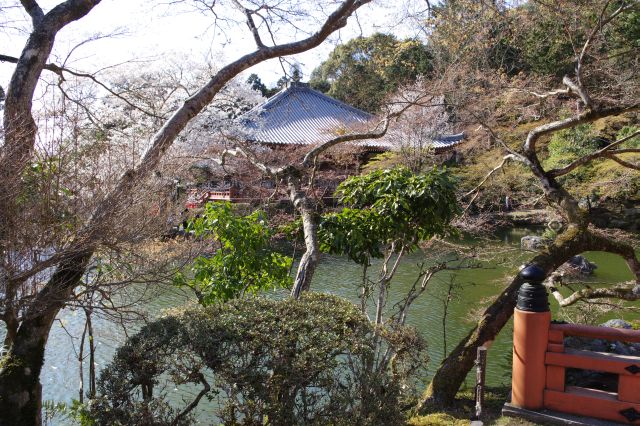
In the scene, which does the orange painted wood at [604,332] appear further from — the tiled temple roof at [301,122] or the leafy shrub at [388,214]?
the tiled temple roof at [301,122]

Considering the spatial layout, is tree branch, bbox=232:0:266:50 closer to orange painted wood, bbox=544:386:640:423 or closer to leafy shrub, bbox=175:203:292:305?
leafy shrub, bbox=175:203:292:305

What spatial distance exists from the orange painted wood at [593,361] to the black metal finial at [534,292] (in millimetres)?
296

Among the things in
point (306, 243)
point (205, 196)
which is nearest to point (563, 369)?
point (306, 243)

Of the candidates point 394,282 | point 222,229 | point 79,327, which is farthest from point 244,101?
point 222,229

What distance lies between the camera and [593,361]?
9.96 feet

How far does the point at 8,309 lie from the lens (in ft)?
9.65

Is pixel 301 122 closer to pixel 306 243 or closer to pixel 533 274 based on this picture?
pixel 306 243

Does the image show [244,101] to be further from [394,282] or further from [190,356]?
[190,356]

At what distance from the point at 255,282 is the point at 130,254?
4.45 ft

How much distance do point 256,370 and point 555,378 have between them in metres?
1.80

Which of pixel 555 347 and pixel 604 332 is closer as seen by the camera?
pixel 604 332

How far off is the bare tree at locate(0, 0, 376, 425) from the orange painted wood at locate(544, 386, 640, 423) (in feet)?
9.23

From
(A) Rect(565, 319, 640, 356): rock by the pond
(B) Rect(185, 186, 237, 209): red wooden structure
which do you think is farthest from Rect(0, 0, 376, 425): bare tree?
(B) Rect(185, 186, 237, 209): red wooden structure

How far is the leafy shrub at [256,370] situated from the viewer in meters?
2.84
